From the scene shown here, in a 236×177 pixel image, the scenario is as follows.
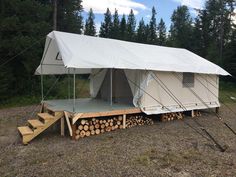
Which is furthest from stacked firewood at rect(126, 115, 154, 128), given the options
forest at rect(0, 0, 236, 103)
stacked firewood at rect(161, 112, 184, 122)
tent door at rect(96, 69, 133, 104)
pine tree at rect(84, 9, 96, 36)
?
pine tree at rect(84, 9, 96, 36)

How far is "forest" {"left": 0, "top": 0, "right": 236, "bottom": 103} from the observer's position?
36.9ft

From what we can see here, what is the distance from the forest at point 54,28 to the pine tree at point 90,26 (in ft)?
1.32

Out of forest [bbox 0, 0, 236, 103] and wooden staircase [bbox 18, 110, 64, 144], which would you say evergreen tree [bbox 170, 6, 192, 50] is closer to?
forest [bbox 0, 0, 236, 103]

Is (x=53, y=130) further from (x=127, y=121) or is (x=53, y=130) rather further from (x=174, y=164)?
(x=174, y=164)

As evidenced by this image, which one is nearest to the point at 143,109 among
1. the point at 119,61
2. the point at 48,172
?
the point at 119,61

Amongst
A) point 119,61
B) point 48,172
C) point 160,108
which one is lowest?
point 48,172

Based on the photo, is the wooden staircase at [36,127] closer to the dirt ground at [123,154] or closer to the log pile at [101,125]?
the dirt ground at [123,154]

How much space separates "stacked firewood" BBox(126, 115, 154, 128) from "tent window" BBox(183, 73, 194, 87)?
2122 millimetres

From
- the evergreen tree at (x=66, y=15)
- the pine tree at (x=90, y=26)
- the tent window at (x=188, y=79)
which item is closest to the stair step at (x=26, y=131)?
the tent window at (x=188, y=79)

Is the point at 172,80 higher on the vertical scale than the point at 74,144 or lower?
higher

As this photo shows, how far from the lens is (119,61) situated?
269 inches

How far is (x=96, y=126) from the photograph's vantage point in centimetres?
659

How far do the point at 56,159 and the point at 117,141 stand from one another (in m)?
1.72

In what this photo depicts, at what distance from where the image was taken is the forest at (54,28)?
11.2 meters
